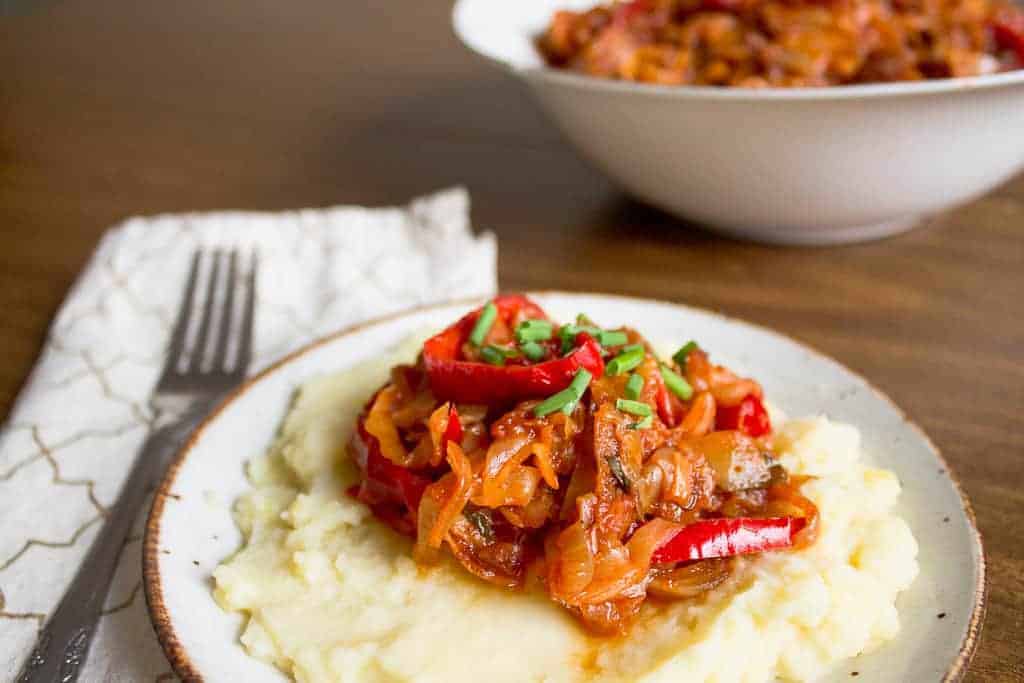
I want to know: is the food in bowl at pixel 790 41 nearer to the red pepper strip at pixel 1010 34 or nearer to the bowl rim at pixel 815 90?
the red pepper strip at pixel 1010 34

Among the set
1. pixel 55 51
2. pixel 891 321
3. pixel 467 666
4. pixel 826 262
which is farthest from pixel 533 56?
pixel 55 51

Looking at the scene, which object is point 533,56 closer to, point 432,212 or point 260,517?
point 432,212

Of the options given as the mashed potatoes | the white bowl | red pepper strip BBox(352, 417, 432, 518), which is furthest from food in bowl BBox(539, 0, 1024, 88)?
red pepper strip BBox(352, 417, 432, 518)

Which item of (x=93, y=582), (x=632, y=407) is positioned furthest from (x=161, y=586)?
(x=632, y=407)

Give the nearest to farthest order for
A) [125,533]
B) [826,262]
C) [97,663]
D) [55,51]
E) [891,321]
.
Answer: [97,663]
[125,533]
[891,321]
[826,262]
[55,51]

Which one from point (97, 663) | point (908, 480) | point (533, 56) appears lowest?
point (97, 663)

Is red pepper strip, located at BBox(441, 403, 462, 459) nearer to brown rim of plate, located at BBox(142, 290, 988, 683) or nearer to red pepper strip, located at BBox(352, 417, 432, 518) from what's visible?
red pepper strip, located at BBox(352, 417, 432, 518)

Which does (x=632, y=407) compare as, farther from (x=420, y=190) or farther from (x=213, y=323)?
(x=420, y=190)
